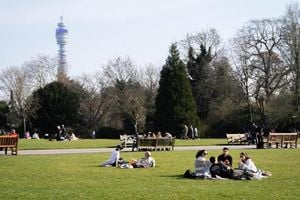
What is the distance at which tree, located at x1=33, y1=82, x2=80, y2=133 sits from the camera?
238 ft

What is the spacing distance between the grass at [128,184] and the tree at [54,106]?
52.6 meters

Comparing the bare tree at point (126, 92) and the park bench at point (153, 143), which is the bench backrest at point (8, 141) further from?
the bare tree at point (126, 92)

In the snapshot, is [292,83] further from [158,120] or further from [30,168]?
[30,168]

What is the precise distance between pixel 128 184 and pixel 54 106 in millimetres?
60127

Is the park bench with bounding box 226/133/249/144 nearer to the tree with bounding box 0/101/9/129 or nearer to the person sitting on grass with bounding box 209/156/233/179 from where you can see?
the person sitting on grass with bounding box 209/156/233/179

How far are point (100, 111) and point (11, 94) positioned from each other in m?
14.3

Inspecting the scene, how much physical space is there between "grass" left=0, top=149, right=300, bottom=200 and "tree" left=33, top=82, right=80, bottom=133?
172 ft

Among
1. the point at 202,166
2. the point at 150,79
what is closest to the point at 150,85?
the point at 150,79

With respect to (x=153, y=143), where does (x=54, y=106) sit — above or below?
above

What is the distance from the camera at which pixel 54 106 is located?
240ft

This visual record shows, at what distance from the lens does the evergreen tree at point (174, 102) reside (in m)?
57.6

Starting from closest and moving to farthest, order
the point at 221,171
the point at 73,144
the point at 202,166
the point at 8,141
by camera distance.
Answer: the point at 221,171
the point at 202,166
the point at 8,141
the point at 73,144

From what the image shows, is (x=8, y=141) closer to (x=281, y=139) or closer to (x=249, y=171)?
(x=249, y=171)

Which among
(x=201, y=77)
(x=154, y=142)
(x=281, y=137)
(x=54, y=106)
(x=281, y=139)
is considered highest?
(x=201, y=77)
